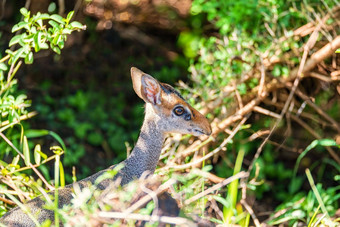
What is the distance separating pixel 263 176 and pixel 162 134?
2.44m

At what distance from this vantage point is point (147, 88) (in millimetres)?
4395

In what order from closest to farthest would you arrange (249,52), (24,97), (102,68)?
(24,97) → (249,52) → (102,68)

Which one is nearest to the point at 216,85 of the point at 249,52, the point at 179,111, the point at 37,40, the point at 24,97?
the point at 249,52

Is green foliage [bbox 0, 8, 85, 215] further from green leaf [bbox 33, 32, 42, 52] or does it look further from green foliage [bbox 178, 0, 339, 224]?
green foliage [bbox 178, 0, 339, 224]

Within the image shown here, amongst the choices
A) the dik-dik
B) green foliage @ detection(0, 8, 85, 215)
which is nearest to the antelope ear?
the dik-dik

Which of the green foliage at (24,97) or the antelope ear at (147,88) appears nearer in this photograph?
the green foliage at (24,97)

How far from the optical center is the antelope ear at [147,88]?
14.3ft

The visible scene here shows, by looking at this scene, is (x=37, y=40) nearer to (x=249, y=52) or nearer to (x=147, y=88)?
(x=147, y=88)

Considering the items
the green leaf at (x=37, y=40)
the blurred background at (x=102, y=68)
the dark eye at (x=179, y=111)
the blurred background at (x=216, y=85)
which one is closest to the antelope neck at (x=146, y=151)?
the dark eye at (x=179, y=111)

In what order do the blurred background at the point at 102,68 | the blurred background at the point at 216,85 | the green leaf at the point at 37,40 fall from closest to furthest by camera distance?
1. the green leaf at the point at 37,40
2. the blurred background at the point at 216,85
3. the blurred background at the point at 102,68

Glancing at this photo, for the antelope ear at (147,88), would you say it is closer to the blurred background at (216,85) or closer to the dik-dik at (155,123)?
the dik-dik at (155,123)

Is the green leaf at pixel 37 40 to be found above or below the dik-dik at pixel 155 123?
above

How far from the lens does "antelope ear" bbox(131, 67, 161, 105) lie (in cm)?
437

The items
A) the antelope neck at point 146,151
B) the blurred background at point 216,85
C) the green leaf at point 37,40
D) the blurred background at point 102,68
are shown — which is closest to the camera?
the green leaf at point 37,40
